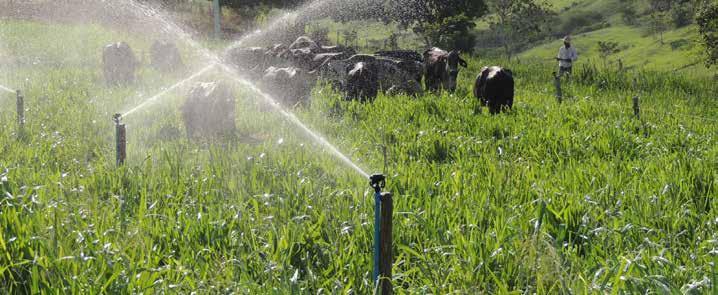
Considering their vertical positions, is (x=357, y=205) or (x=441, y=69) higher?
(x=441, y=69)

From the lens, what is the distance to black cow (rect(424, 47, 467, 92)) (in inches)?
540

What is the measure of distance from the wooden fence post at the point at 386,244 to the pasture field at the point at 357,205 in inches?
11.6

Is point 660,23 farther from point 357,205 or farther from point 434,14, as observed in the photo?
point 357,205

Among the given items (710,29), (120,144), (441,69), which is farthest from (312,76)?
(710,29)

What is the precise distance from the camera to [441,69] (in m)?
14.5

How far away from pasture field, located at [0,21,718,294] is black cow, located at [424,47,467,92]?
134 inches

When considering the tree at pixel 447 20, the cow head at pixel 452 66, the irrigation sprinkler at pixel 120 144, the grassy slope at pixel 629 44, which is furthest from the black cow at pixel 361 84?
the grassy slope at pixel 629 44

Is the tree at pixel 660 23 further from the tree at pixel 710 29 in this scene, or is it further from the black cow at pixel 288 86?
the black cow at pixel 288 86

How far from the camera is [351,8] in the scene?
50.1 meters

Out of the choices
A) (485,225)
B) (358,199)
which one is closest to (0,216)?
(358,199)

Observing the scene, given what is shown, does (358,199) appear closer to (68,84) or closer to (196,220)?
(196,220)

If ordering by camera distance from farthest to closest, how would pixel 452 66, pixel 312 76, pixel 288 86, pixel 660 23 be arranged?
pixel 660 23 < pixel 312 76 < pixel 452 66 < pixel 288 86

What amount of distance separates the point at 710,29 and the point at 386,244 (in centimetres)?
3200

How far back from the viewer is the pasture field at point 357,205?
3.32m
